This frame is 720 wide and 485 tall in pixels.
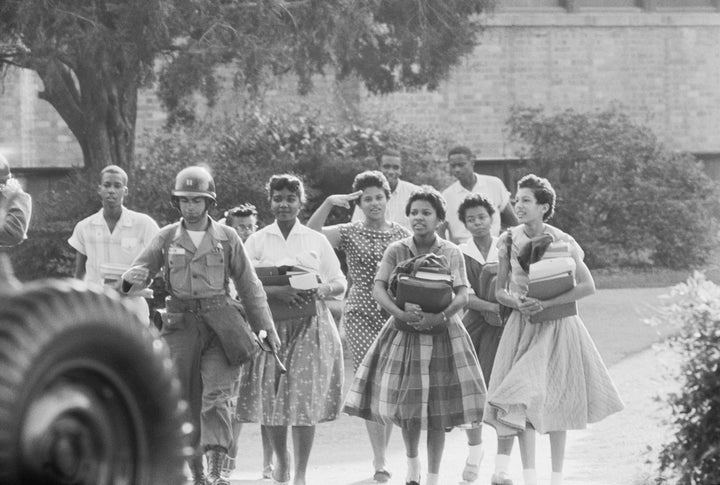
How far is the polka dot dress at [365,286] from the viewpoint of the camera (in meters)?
9.95

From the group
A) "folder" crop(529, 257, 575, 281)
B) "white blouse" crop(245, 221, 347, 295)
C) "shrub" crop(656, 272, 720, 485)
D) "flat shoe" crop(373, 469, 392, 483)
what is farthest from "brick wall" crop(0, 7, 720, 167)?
"shrub" crop(656, 272, 720, 485)

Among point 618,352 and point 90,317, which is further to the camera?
point 618,352

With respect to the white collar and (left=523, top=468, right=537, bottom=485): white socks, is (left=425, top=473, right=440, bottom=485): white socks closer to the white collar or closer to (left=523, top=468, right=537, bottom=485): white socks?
(left=523, top=468, right=537, bottom=485): white socks

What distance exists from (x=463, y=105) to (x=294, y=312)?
24.5 metres

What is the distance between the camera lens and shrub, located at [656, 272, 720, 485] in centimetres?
645

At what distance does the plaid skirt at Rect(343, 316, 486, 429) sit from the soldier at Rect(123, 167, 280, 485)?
2.40 feet

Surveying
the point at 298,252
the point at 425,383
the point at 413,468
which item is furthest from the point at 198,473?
the point at 298,252

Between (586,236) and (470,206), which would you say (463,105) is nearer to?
(586,236)

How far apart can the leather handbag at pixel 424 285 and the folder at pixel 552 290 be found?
0.48 m

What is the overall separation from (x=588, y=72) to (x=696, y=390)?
2843 centimetres

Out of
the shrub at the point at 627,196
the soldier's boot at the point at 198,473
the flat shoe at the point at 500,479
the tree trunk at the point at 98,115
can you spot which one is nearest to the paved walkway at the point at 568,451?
the flat shoe at the point at 500,479

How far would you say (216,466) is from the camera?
8688 millimetres

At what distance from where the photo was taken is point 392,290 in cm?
904

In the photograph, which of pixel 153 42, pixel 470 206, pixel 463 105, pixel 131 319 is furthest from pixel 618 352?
pixel 463 105
